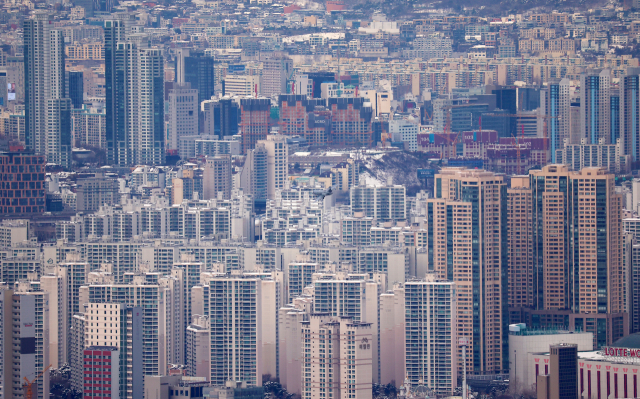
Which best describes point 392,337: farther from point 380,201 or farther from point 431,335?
point 380,201

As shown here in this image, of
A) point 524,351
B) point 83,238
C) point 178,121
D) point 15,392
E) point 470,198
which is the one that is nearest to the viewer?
point 15,392

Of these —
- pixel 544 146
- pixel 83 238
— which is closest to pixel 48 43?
pixel 544 146

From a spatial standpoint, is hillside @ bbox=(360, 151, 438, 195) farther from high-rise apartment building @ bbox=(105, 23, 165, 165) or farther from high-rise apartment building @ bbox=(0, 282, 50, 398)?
high-rise apartment building @ bbox=(0, 282, 50, 398)

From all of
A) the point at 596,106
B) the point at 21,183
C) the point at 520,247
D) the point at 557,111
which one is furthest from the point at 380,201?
the point at 557,111

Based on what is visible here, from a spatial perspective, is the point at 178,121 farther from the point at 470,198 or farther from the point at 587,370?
the point at 587,370

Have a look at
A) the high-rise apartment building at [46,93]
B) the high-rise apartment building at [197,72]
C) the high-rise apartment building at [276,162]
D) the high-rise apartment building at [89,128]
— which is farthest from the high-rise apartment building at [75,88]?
the high-rise apartment building at [276,162]

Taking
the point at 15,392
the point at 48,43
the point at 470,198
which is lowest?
the point at 15,392
